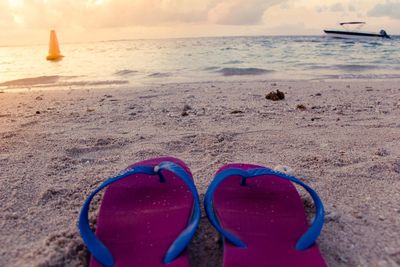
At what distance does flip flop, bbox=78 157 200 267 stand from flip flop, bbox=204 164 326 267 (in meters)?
0.10

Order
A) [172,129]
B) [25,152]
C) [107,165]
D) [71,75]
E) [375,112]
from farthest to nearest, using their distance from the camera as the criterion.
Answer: [71,75] → [375,112] → [172,129] → [25,152] → [107,165]

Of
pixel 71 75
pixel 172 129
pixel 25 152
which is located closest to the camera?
pixel 25 152

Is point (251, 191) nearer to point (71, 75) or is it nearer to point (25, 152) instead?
point (25, 152)

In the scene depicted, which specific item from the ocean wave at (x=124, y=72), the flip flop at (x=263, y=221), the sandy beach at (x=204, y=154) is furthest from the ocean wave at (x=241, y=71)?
the flip flop at (x=263, y=221)

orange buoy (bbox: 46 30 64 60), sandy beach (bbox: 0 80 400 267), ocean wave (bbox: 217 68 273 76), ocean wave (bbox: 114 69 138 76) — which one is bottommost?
sandy beach (bbox: 0 80 400 267)

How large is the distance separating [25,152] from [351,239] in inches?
63.2

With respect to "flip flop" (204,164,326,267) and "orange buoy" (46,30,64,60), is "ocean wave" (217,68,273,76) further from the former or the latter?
"flip flop" (204,164,326,267)

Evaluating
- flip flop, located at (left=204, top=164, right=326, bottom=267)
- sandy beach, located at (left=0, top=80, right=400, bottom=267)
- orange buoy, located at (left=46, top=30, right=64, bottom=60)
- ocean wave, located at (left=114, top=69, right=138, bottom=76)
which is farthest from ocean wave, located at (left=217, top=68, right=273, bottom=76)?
flip flop, located at (left=204, top=164, right=326, bottom=267)

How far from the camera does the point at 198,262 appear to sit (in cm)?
97

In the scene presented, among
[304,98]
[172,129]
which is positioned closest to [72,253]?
[172,129]

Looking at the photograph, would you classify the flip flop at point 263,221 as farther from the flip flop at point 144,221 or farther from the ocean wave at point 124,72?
the ocean wave at point 124,72

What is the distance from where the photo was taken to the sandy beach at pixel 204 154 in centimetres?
105

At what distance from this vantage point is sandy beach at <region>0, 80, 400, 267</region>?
105 centimetres

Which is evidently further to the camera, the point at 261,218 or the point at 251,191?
the point at 251,191
